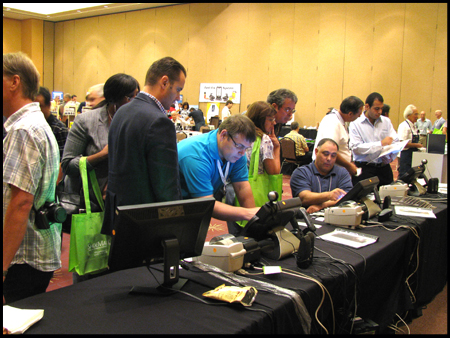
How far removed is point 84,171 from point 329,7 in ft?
37.4

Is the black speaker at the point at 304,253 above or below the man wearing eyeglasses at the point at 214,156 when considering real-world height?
below

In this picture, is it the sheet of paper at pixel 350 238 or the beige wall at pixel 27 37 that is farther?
the beige wall at pixel 27 37

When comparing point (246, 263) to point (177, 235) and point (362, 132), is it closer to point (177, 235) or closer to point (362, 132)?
point (177, 235)

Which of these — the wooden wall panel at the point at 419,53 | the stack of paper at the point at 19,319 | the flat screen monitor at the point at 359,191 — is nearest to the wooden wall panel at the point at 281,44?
the wooden wall panel at the point at 419,53

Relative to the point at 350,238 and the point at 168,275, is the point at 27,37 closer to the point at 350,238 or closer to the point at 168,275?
the point at 350,238

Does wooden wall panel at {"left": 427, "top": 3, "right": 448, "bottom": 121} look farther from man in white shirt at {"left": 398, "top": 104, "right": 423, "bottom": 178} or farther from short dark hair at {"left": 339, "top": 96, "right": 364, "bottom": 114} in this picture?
short dark hair at {"left": 339, "top": 96, "right": 364, "bottom": 114}

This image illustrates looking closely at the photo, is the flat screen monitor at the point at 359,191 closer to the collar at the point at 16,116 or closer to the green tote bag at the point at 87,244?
the green tote bag at the point at 87,244

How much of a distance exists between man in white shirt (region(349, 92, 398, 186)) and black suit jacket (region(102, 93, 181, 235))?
2.73 m

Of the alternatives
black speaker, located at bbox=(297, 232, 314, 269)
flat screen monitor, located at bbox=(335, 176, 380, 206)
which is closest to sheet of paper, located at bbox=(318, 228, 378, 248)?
flat screen monitor, located at bbox=(335, 176, 380, 206)

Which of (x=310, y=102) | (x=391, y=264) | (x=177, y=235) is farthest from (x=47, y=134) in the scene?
(x=310, y=102)

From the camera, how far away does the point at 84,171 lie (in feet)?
6.14

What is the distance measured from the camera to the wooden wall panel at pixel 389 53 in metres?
10.6

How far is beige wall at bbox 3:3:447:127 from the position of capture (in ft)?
34.1

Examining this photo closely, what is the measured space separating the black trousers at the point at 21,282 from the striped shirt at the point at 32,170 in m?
0.03
